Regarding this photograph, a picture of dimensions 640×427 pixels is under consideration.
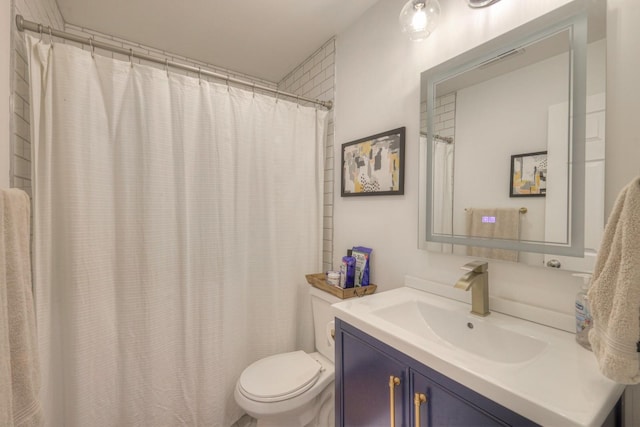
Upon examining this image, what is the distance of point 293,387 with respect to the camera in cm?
132

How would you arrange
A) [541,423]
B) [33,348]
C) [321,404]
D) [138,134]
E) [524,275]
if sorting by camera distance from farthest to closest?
[321,404] < [138,134] < [524,275] < [33,348] < [541,423]

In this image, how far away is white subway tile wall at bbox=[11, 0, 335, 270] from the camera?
1.15 m

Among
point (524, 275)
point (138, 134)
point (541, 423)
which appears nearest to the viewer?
point (541, 423)

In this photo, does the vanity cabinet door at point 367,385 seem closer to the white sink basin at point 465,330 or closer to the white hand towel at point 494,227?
the white sink basin at point 465,330

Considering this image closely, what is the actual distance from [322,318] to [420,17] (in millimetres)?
1626

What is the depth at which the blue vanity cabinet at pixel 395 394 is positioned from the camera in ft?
2.16

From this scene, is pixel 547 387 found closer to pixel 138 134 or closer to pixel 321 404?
pixel 321 404

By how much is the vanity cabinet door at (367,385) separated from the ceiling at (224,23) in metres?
1.79

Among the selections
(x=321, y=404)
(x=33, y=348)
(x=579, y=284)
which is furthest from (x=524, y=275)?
(x=33, y=348)

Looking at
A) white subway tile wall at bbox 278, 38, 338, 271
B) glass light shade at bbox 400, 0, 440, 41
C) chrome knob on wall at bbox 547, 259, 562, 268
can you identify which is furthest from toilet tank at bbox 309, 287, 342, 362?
glass light shade at bbox 400, 0, 440, 41

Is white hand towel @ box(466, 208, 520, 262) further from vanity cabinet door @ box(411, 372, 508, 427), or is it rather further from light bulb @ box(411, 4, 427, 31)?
light bulb @ box(411, 4, 427, 31)

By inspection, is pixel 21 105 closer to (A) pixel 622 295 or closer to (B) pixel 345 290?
(B) pixel 345 290

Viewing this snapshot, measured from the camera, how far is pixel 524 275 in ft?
3.24

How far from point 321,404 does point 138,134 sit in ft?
5.69
